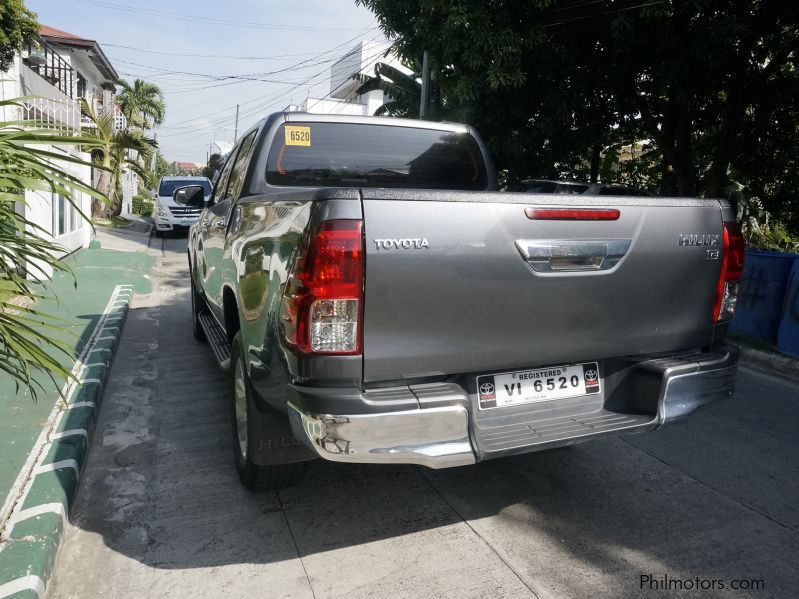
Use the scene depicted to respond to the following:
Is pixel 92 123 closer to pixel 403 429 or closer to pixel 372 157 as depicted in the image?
pixel 372 157

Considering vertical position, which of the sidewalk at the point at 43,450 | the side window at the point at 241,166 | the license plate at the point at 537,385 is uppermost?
the side window at the point at 241,166

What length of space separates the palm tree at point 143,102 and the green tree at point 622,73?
44.2m

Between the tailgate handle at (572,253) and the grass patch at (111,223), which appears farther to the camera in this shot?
the grass patch at (111,223)

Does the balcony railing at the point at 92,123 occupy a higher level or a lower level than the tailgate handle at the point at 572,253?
higher

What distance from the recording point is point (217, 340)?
4.55 meters

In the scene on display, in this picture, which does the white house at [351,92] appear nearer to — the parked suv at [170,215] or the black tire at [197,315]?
the parked suv at [170,215]

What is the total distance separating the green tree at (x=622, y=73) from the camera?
366 inches

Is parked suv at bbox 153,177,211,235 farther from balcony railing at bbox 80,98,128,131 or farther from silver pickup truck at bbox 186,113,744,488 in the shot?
silver pickup truck at bbox 186,113,744,488

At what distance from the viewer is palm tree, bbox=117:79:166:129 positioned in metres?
50.6

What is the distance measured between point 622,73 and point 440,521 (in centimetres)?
966

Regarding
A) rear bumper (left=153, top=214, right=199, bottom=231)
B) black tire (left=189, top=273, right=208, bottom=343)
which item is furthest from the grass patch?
black tire (left=189, top=273, right=208, bottom=343)

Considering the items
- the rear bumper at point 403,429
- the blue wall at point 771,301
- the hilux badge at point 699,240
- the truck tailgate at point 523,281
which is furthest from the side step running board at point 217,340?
the blue wall at point 771,301

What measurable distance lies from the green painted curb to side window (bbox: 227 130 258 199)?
5.48 ft

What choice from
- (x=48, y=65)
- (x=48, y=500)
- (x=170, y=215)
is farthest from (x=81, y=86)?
(x=48, y=500)
